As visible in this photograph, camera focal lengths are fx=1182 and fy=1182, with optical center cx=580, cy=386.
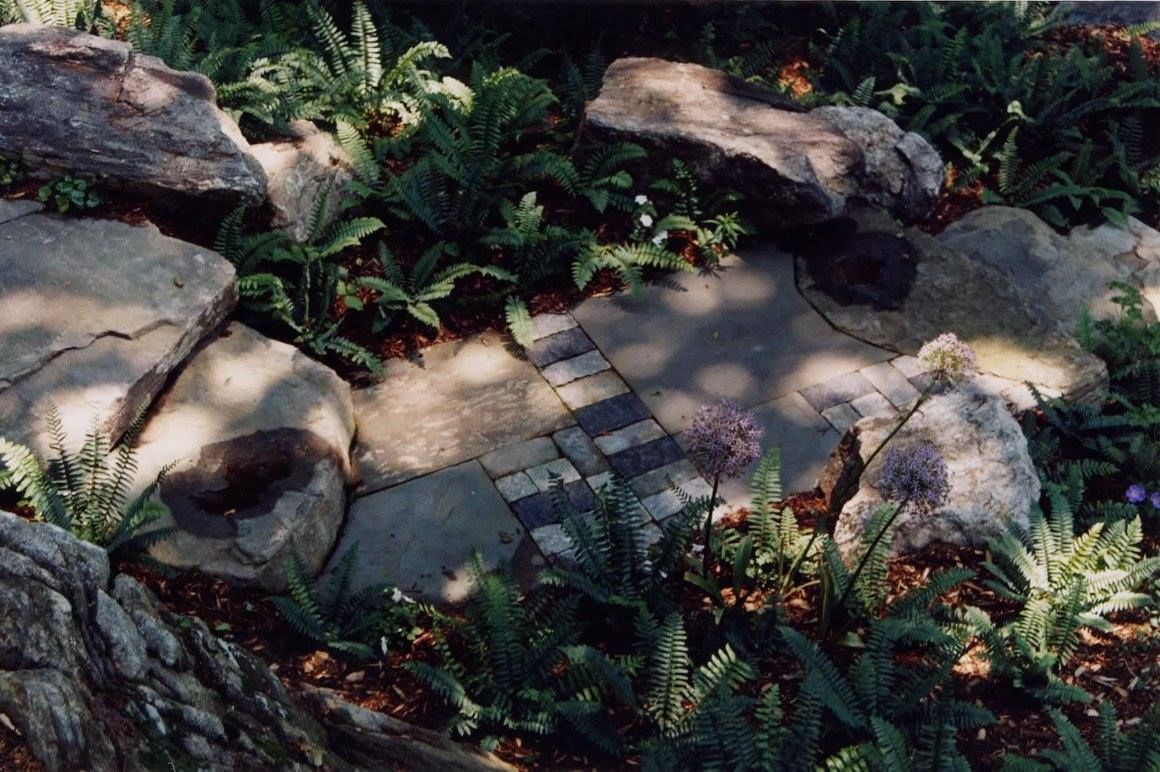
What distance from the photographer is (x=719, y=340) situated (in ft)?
23.8

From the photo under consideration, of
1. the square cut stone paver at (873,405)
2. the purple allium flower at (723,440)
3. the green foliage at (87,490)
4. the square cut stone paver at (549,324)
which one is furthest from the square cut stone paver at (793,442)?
the green foliage at (87,490)

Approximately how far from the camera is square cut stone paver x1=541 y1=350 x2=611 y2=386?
6.96m

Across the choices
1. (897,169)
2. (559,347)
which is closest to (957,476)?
(559,347)

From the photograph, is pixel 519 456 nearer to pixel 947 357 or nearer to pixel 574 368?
pixel 574 368

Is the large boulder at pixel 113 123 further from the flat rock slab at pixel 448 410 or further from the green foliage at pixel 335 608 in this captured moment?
the green foliage at pixel 335 608

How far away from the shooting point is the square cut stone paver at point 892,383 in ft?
22.6

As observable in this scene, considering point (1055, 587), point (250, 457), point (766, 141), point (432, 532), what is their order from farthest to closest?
point (766, 141) → point (432, 532) → point (250, 457) → point (1055, 587)

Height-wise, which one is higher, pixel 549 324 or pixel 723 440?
pixel 723 440

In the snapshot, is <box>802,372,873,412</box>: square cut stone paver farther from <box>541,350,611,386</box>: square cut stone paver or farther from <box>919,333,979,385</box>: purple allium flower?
<box>919,333,979,385</box>: purple allium flower

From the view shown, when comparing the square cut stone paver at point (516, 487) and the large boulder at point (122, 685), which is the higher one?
the large boulder at point (122, 685)

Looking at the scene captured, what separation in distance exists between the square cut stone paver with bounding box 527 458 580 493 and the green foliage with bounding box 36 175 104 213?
2.97 metres

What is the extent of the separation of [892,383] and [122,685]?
4958 millimetres

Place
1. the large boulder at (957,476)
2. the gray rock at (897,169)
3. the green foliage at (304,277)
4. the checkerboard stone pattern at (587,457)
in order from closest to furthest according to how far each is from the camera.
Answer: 1. the large boulder at (957,476)
2. the checkerboard stone pattern at (587,457)
3. the green foliage at (304,277)
4. the gray rock at (897,169)

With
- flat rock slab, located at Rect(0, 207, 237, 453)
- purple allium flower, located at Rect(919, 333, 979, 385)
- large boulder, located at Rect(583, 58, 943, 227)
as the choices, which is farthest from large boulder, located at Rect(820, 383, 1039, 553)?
flat rock slab, located at Rect(0, 207, 237, 453)
